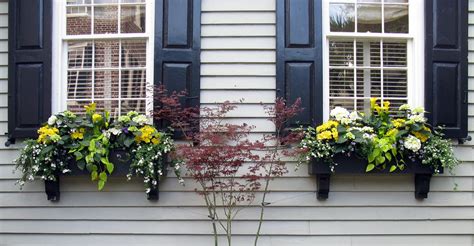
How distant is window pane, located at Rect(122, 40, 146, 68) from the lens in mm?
4492

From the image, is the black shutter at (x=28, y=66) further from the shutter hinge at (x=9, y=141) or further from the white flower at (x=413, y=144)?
the white flower at (x=413, y=144)

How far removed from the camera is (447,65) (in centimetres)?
439

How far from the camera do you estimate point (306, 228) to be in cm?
431

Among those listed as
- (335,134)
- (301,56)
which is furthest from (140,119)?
(335,134)

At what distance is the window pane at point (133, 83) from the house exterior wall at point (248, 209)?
546 millimetres

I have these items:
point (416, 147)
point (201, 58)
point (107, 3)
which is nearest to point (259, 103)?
point (201, 58)

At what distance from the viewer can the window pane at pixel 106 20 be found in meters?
4.54

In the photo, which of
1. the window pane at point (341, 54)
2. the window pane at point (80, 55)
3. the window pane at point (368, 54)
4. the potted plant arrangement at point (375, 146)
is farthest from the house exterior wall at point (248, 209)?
the window pane at point (80, 55)

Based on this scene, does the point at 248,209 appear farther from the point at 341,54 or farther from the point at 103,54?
the point at 103,54

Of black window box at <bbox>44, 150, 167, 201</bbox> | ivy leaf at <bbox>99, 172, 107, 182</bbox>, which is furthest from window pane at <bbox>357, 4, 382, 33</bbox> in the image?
ivy leaf at <bbox>99, 172, 107, 182</bbox>

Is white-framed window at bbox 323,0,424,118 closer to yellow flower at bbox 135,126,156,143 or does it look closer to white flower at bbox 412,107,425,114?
white flower at bbox 412,107,425,114

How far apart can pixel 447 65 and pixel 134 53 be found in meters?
2.65

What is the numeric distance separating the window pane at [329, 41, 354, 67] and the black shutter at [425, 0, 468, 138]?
63 centimetres

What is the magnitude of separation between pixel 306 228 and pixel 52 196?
2116 mm
